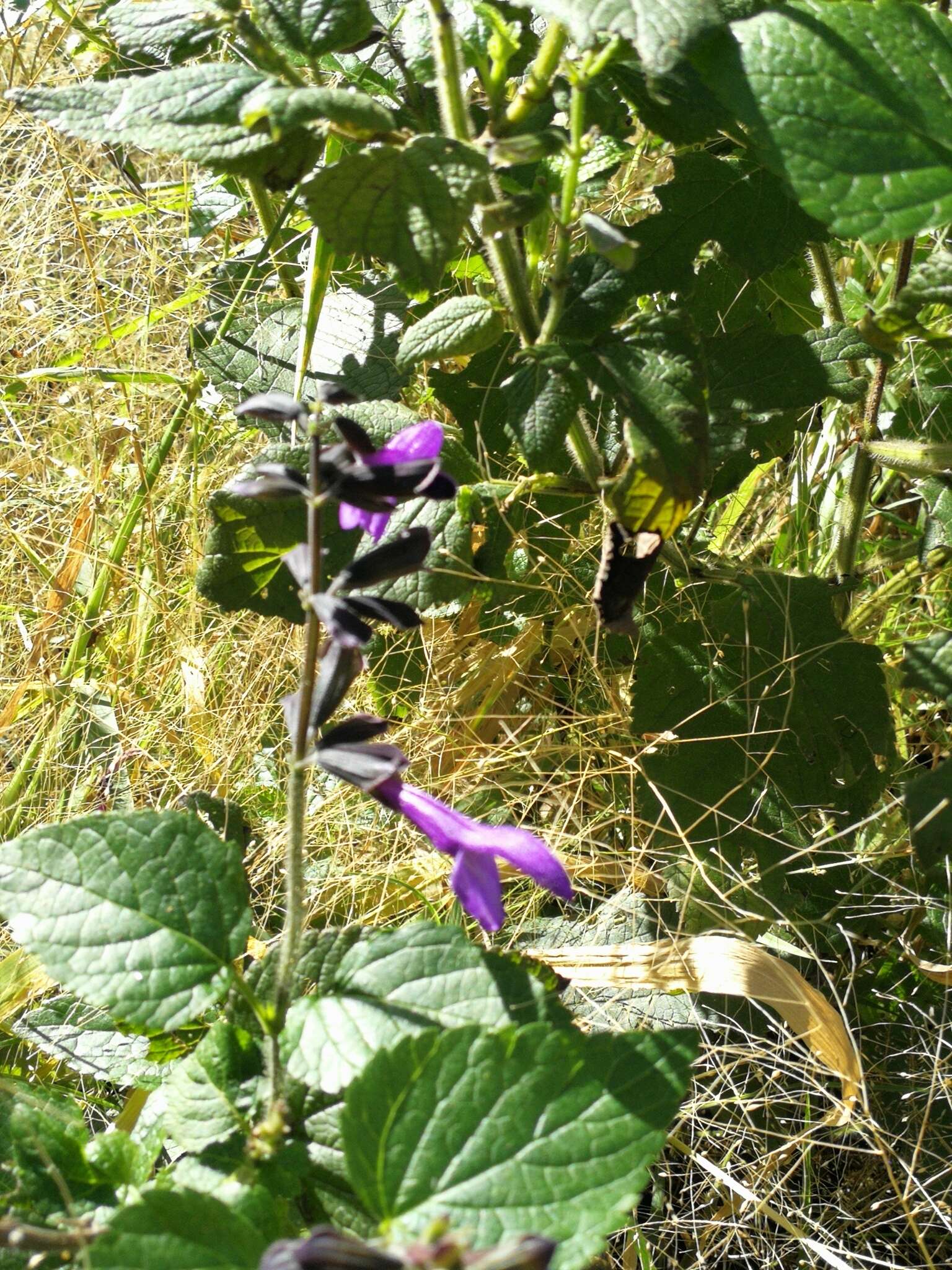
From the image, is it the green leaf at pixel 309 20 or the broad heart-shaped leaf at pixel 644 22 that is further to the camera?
the green leaf at pixel 309 20

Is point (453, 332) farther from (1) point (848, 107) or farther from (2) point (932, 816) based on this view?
(2) point (932, 816)

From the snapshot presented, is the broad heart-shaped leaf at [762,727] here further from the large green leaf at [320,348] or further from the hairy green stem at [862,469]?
the large green leaf at [320,348]

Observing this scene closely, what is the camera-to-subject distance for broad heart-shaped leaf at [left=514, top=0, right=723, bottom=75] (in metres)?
0.71

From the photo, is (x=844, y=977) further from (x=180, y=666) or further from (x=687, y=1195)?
(x=180, y=666)

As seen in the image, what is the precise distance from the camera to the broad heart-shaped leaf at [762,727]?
3.71ft

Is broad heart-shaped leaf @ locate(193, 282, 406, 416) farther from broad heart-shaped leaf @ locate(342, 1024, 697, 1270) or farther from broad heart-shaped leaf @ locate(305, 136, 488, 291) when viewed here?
broad heart-shaped leaf @ locate(342, 1024, 697, 1270)

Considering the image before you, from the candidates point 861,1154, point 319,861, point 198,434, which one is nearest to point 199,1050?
point 319,861

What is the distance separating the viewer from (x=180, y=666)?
1.48 m

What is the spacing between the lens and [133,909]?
733mm

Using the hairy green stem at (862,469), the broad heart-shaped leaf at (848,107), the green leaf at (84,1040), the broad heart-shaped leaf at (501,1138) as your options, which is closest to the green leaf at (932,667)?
the hairy green stem at (862,469)

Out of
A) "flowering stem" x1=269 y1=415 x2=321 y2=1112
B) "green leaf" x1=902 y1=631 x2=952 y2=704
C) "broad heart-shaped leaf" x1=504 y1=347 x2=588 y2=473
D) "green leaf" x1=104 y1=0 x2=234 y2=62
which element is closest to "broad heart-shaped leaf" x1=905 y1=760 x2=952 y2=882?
"green leaf" x1=902 y1=631 x2=952 y2=704

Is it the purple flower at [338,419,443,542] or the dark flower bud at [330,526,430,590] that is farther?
the purple flower at [338,419,443,542]

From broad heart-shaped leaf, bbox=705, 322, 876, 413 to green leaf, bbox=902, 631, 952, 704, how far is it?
0.25m

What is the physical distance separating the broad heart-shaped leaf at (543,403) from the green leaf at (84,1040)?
1.98 feet
